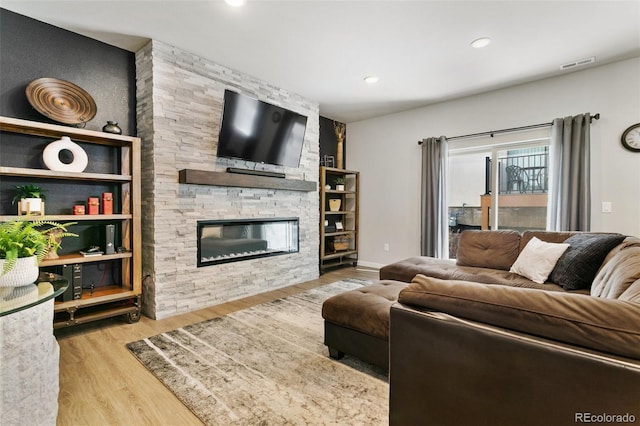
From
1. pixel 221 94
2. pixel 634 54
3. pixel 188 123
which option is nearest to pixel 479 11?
pixel 634 54

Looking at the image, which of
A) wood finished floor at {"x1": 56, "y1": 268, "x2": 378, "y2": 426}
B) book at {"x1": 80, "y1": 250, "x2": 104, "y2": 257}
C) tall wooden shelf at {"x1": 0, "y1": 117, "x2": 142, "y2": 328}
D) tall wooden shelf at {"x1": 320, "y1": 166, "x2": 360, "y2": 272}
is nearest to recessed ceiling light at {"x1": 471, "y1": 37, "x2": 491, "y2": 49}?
tall wooden shelf at {"x1": 320, "y1": 166, "x2": 360, "y2": 272}

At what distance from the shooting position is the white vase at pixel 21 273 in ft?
4.56

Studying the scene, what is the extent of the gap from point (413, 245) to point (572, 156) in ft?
7.52

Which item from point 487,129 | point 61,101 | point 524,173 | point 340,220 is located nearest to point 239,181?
point 61,101

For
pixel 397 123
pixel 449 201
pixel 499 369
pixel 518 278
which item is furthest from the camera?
pixel 397 123

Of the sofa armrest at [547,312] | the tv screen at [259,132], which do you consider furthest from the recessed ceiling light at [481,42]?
the sofa armrest at [547,312]

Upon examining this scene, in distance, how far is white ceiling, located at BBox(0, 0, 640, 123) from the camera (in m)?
2.37

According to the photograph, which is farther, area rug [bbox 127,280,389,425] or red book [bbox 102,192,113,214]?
red book [bbox 102,192,113,214]

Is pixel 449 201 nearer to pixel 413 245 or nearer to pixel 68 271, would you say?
pixel 413 245

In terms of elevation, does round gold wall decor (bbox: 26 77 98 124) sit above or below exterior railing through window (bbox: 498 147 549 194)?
above

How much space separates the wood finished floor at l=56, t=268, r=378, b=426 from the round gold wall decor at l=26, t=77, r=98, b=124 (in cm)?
178

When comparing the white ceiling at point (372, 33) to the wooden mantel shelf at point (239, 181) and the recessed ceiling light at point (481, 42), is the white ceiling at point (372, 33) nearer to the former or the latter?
the recessed ceiling light at point (481, 42)

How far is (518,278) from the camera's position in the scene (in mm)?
2623

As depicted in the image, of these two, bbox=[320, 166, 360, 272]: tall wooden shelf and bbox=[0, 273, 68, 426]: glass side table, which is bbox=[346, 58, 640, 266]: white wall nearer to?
bbox=[320, 166, 360, 272]: tall wooden shelf
